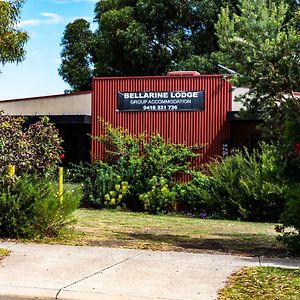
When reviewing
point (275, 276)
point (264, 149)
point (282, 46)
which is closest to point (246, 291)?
point (275, 276)

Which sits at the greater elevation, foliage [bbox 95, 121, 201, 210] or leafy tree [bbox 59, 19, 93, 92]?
leafy tree [bbox 59, 19, 93, 92]

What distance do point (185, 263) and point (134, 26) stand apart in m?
27.1

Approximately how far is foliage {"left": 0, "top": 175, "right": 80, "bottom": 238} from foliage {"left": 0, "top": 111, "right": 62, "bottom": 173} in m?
0.31

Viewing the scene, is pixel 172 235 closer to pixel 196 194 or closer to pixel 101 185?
pixel 196 194

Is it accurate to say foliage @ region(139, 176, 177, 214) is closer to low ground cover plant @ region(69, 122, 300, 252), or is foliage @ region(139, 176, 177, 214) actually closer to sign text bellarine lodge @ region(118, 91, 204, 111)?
low ground cover plant @ region(69, 122, 300, 252)

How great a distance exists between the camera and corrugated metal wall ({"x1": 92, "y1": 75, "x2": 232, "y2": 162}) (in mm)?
20891

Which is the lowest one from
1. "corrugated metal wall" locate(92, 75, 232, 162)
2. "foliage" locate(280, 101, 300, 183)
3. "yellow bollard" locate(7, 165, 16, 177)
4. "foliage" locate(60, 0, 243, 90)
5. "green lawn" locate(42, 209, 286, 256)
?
"green lawn" locate(42, 209, 286, 256)

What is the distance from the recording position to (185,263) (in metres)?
8.78

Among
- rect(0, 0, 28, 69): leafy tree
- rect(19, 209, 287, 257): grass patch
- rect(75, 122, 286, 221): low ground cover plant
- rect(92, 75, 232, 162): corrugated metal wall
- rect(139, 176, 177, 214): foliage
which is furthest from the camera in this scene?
rect(92, 75, 232, 162): corrugated metal wall

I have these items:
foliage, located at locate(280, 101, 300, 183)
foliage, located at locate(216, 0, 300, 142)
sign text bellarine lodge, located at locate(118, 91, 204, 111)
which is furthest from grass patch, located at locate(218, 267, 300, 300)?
sign text bellarine lodge, located at locate(118, 91, 204, 111)

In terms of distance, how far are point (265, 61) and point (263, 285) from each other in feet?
16.4

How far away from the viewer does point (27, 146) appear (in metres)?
11.2

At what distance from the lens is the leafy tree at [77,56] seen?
41.6 meters

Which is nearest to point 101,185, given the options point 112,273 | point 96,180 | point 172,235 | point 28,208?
point 96,180
